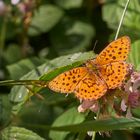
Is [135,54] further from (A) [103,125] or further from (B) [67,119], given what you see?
(A) [103,125]

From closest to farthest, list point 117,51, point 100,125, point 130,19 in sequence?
point 100,125 < point 117,51 < point 130,19

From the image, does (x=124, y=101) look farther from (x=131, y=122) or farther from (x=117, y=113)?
(x=131, y=122)

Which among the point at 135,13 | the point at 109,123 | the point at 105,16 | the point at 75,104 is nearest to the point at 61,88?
the point at 109,123

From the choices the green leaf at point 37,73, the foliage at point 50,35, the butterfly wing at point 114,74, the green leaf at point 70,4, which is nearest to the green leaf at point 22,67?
the foliage at point 50,35

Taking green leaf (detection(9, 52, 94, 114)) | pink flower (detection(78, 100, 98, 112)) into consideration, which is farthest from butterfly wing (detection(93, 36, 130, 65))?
green leaf (detection(9, 52, 94, 114))

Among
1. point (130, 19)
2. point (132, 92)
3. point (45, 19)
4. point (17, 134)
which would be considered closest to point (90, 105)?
point (132, 92)

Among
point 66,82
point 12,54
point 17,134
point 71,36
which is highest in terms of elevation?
point 71,36
